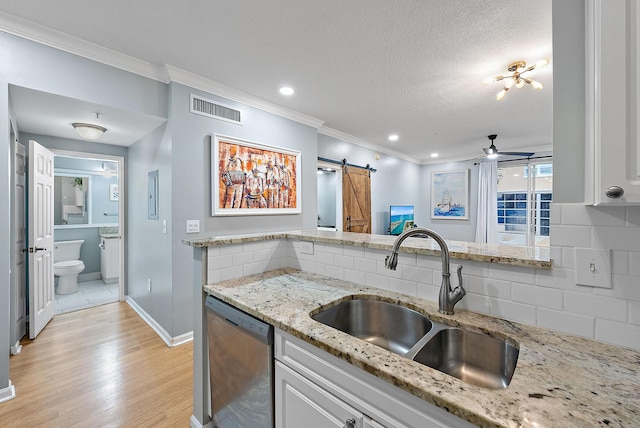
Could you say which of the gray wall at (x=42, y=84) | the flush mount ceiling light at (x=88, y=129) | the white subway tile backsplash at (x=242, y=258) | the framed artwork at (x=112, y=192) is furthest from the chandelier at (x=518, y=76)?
the framed artwork at (x=112, y=192)

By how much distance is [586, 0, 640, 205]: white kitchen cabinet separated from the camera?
70cm

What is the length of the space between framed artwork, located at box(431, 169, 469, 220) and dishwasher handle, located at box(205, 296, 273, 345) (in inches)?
248

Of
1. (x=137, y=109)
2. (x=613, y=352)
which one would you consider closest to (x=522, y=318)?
(x=613, y=352)

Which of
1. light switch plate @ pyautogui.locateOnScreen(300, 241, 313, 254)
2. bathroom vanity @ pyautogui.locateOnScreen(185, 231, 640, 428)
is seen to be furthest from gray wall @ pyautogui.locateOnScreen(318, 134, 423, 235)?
bathroom vanity @ pyautogui.locateOnScreen(185, 231, 640, 428)

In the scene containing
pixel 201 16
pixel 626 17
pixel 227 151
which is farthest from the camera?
pixel 227 151

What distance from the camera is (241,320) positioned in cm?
126

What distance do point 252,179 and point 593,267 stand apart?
2.85 metres

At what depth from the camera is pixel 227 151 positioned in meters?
→ 2.92

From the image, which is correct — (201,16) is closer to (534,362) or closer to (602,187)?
(602,187)

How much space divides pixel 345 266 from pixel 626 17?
4.58ft

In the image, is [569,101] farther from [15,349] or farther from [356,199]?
[15,349]

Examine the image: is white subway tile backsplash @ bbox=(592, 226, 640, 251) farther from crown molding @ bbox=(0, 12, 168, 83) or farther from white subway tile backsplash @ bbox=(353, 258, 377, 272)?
crown molding @ bbox=(0, 12, 168, 83)

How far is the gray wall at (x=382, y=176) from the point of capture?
463 cm

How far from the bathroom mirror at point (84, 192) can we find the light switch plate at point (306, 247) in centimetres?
491
